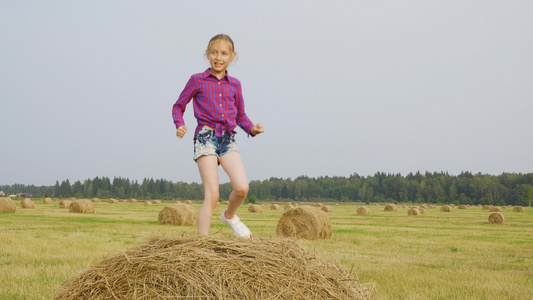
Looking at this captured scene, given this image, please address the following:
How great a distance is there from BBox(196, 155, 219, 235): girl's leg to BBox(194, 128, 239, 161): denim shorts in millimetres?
66

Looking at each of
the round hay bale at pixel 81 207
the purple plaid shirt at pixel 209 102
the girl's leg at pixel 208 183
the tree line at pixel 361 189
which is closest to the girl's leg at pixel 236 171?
the girl's leg at pixel 208 183

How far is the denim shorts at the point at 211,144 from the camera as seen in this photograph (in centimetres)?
529

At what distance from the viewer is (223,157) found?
5.34 meters

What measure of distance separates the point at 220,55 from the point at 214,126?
792mm

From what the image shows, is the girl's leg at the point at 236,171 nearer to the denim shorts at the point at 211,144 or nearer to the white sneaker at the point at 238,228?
the denim shorts at the point at 211,144

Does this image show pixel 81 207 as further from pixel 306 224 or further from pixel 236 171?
pixel 236 171

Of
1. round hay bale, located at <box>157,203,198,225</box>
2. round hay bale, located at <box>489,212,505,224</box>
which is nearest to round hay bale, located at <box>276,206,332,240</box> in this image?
round hay bale, located at <box>157,203,198,225</box>

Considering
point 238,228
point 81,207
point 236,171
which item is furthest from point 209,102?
point 81,207

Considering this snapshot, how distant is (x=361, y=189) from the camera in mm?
156500

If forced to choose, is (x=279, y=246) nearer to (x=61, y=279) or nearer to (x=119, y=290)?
(x=119, y=290)

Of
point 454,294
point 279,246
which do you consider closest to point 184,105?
point 279,246

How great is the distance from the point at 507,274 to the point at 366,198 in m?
146

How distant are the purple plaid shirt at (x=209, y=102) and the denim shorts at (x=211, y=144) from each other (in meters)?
0.07

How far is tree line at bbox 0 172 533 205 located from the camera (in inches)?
5487
